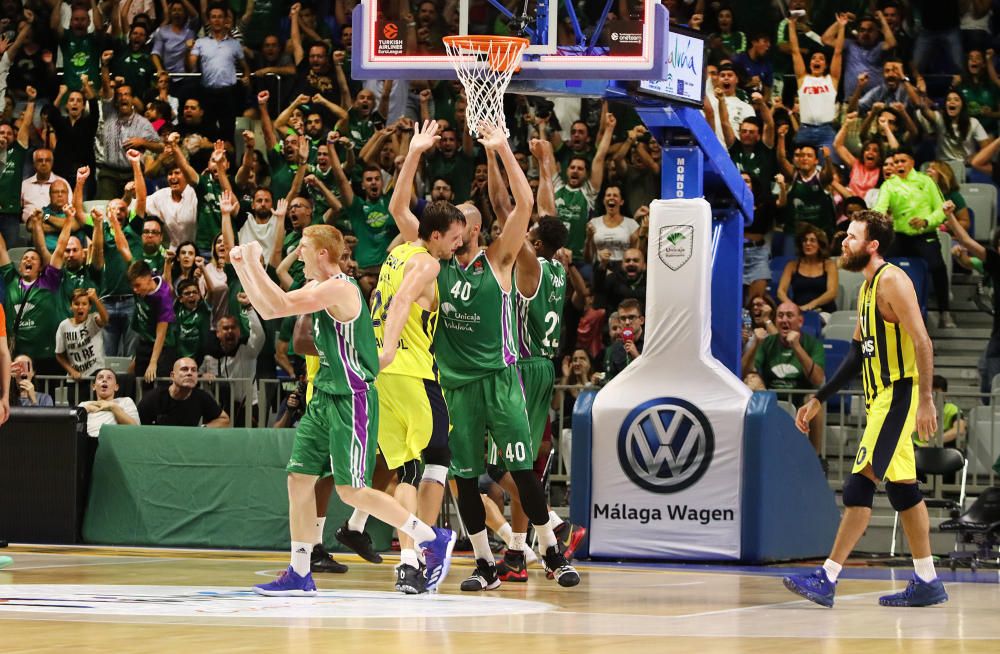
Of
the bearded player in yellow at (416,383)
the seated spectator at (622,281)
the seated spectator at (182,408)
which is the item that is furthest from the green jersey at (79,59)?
the bearded player in yellow at (416,383)

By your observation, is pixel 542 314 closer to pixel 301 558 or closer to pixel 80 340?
pixel 301 558

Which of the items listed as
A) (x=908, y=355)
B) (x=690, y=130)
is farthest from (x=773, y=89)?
(x=908, y=355)

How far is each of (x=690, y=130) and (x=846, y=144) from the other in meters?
6.00

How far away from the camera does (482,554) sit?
9719 mm

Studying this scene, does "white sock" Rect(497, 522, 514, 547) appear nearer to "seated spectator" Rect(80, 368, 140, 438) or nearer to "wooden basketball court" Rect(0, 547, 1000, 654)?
"wooden basketball court" Rect(0, 547, 1000, 654)

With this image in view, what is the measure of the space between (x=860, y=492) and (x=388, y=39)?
4624mm

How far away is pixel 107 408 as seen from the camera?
14.7 m

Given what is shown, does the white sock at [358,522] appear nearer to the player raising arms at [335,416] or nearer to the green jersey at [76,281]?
the player raising arms at [335,416]

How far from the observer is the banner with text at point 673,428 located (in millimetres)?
12484

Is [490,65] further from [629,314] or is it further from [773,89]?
[773,89]

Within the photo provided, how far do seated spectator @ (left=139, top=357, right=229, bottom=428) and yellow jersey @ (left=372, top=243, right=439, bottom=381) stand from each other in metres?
5.19

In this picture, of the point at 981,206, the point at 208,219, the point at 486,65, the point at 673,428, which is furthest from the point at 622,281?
the point at 486,65

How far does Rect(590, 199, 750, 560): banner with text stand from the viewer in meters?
12.5

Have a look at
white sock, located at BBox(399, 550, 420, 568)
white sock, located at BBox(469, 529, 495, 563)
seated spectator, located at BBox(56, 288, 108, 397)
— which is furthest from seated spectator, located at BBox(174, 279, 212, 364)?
white sock, located at BBox(399, 550, 420, 568)
